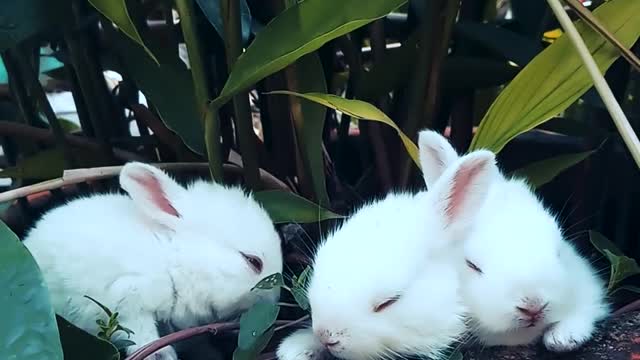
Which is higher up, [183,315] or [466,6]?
[466,6]

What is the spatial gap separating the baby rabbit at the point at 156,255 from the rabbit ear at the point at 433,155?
0.53ft

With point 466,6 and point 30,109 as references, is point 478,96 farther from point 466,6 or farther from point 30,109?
point 30,109

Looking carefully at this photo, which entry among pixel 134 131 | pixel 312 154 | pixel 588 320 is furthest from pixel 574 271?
pixel 134 131

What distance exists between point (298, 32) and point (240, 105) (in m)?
0.17

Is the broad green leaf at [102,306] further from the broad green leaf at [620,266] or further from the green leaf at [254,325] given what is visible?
the broad green leaf at [620,266]

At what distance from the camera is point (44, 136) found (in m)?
1.12

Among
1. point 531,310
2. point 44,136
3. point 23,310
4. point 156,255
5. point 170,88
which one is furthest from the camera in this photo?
point 44,136

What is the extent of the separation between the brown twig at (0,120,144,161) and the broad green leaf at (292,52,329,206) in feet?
1.01

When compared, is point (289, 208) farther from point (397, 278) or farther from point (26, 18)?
point (26, 18)

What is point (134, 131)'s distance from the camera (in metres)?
1.65

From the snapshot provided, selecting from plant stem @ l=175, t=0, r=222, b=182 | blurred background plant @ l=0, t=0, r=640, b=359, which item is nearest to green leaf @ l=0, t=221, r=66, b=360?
blurred background plant @ l=0, t=0, r=640, b=359

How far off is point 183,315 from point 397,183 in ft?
1.04

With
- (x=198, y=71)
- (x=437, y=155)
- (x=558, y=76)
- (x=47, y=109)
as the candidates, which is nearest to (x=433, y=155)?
(x=437, y=155)

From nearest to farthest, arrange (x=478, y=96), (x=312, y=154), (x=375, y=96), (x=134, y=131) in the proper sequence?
1. (x=312, y=154)
2. (x=375, y=96)
3. (x=478, y=96)
4. (x=134, y=131)
